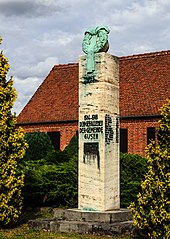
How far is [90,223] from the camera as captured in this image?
36.0ft

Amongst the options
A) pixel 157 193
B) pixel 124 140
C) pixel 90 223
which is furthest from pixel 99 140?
pixel 124 140

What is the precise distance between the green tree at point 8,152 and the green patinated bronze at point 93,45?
6.31 feet

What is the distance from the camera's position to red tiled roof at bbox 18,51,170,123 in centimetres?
2561

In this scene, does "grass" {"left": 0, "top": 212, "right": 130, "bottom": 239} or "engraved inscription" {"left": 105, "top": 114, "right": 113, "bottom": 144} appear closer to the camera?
"grass" {"left": 0, "top": 212, "right": 130, "bottom": 239}

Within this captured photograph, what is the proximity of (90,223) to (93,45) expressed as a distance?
4351mm

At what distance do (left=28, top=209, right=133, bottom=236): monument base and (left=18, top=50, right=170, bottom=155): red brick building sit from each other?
13.2m

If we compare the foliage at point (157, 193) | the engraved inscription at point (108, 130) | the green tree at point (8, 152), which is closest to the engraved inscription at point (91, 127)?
the engraved inscription at point (108, 130)

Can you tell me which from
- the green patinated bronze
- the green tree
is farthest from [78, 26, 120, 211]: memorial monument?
the green tree

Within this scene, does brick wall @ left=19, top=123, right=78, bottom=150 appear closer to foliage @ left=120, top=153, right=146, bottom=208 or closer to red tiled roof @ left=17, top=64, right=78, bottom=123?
red tiled roof @ left=17, top=64, right=78, bottom=123

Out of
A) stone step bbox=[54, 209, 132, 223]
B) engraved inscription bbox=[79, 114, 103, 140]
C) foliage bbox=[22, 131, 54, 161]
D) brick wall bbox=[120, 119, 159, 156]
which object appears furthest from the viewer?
brick wall bbox=[120, 119, 159, 156]

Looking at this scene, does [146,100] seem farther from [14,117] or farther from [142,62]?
[14,117]

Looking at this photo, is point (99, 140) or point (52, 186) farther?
point (52, 186)

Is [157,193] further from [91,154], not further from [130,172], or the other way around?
[130,172]

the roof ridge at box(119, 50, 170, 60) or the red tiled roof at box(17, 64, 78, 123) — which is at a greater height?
the roof ridge at box(119, 50, 170, 60)
